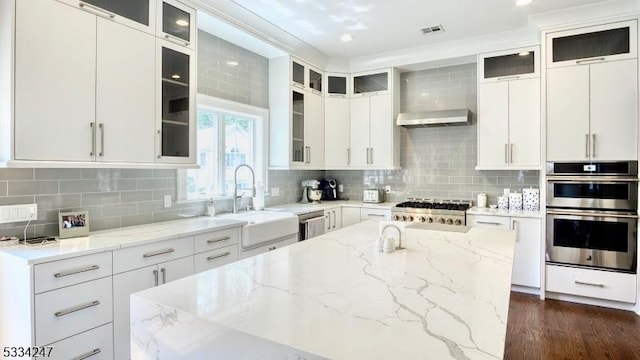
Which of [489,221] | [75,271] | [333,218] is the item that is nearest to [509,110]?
[489,221]

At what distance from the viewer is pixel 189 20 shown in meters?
2.94

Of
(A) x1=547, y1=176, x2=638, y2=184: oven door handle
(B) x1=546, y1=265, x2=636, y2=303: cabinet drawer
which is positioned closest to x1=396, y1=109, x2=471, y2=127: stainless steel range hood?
(A) x1=547, y1=176, x2=638, y2=184: oven door handle

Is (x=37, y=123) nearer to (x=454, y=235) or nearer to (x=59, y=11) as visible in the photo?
(x=59, y=11)

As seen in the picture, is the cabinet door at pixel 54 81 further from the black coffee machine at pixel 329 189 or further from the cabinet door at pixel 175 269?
the black coffee machine at pixel 329 189

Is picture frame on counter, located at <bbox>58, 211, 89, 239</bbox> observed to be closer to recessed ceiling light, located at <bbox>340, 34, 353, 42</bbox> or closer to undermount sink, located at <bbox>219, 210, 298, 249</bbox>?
undermount sink, located at <bbox>219, 210, 298, 249</bbox>

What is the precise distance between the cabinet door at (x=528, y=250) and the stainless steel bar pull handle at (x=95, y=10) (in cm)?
398

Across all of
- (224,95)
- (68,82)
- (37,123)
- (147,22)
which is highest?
(147,22)

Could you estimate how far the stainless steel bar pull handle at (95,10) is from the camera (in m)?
2.24

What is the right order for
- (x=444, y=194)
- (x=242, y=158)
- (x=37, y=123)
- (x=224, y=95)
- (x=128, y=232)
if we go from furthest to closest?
(x=444, y=194) → (x=242, y=158) → (x=224, y=95) → (x=128, y=232) → (x=37, y=123)

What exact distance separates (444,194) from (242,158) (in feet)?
8.57

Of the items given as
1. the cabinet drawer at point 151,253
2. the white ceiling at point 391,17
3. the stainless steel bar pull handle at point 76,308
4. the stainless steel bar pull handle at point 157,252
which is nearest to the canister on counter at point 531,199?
the white ceiling at point 391,17

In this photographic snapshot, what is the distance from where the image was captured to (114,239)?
2.34 m

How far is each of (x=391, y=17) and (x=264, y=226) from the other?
235cm

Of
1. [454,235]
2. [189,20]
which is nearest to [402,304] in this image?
[454,235]
